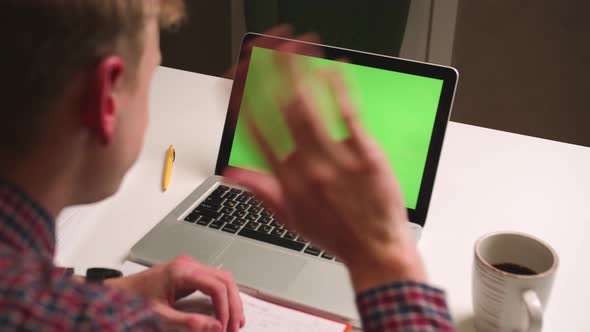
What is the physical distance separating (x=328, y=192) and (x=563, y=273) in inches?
19.8

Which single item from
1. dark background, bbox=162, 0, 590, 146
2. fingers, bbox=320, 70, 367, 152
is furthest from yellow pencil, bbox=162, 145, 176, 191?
dark background, bbox=162, 0, 590, 146

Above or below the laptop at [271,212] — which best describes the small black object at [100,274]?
below

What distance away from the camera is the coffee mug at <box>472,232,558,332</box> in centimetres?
73

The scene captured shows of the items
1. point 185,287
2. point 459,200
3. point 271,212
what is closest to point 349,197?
point 185,287

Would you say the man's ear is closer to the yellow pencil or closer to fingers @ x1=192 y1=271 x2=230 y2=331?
fingers @ x1=192 y1=271 x2=230 y2=331

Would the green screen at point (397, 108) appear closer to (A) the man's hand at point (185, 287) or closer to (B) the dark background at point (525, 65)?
(A) the man's hand at point (185, 287)

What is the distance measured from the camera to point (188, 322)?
0.74 m

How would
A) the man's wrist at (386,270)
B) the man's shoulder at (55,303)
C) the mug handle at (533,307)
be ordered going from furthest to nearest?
1. the mug handle at (533,307)
2. the man's wrist at (386,270)
3. the man's shoulder at (55,303)

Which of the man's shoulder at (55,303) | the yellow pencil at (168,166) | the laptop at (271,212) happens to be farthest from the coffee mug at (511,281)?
the yellow pencil at (168,166)

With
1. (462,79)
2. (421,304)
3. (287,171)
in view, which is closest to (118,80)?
(287,171)

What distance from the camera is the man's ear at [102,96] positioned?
497 mm

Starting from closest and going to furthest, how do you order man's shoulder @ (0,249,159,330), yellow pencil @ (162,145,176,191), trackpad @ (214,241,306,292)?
man's shoulder @ (0,249,159,330), trackpad @ (214,241,306,292), yellow pencil @ (162,145,176,191)

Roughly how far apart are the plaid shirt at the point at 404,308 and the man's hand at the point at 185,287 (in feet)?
0.89

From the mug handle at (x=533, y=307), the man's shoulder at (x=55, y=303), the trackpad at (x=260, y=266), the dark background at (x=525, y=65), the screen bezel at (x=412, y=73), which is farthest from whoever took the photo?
the dark background at (x=525, y=65)
